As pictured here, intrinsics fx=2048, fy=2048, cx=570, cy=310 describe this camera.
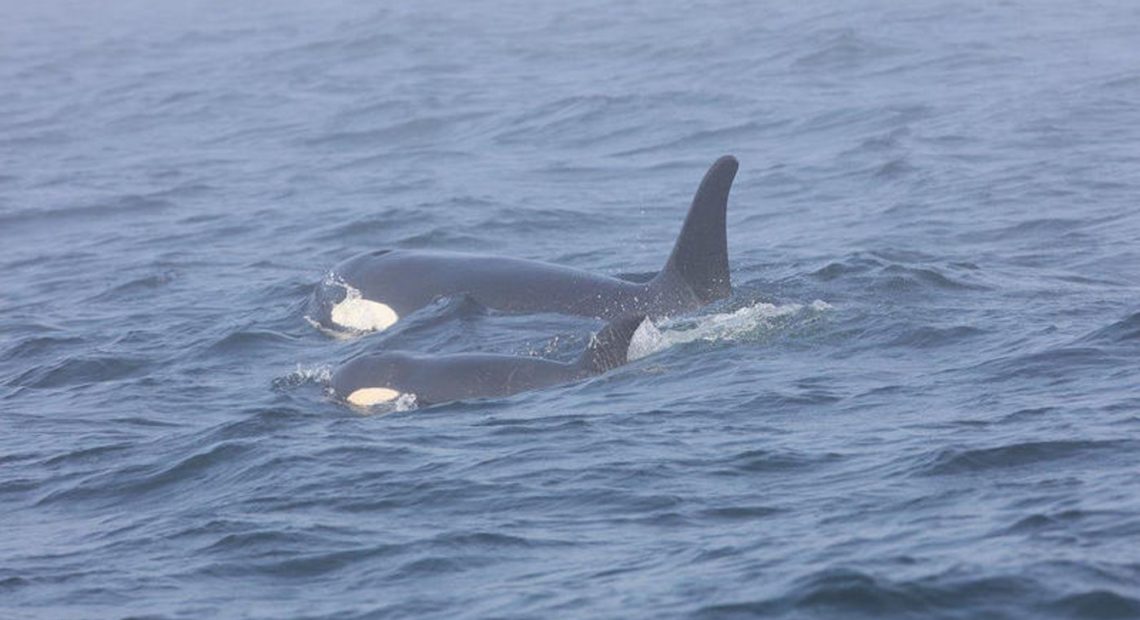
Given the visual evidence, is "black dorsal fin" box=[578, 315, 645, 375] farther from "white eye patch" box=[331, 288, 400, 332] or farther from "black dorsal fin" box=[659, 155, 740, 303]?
"white eye patch" box=[331, 288, 400, 332]

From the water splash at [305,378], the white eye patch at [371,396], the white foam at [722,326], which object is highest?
the white eye patch at [371,396]

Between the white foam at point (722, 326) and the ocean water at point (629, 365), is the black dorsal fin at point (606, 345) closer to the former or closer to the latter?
the ocean water at point (629, 365)

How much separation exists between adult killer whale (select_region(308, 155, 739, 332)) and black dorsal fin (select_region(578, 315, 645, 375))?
5.52ft

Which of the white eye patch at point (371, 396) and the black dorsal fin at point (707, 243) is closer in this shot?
the white eye patch at point (371, 396)

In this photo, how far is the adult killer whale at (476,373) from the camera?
1408 centimetres

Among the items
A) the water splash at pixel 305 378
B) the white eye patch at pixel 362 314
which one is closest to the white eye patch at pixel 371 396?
the water splash at pixel 305 378

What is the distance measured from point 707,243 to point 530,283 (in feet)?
5.67

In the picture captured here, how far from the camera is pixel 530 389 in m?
14.1

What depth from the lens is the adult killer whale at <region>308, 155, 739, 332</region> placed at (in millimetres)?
16094

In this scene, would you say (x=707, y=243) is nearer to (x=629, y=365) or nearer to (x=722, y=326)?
(x=722, y=326)

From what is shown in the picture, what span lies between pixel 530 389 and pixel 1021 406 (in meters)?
3.42

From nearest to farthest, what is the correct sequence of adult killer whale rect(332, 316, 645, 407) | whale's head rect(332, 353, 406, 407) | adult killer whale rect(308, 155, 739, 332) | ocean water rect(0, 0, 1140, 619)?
ocean water rect(0, 0, 1140, 619) → adult killer whale rect(332, 316, 645, 407) → whale's head rect(332, 353, 406, 407) → adult killer whale rect(308, 155, 739, 332)

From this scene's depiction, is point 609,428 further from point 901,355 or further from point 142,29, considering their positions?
point 142,29

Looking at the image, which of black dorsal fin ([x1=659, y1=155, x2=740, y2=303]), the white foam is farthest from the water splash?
black dorsal fin ([x1=659, y1=155, x2=740, y2=303])
